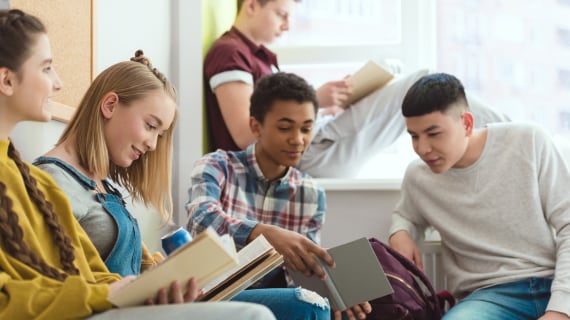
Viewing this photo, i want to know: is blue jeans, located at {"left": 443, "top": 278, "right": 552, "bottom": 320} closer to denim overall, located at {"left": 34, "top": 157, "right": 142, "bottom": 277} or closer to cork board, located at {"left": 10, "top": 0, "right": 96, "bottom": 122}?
denim overall, located at {"left": 34, "top": 157, "right": 142, "bottom": 277}

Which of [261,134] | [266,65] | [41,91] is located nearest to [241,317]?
[41,91]

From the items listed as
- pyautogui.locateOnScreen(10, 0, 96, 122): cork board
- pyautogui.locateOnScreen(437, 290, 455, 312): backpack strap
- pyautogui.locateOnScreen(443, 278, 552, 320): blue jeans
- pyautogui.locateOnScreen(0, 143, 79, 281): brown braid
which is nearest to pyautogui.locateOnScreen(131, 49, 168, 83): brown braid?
pyautogui.locateOnScreen(10, 0, 96, 122): cork board

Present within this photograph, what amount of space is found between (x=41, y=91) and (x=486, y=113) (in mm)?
1500

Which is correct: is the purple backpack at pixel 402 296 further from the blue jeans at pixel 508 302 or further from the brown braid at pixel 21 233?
the brown braid at pixel 21 233

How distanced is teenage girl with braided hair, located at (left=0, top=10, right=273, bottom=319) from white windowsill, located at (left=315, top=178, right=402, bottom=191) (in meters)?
1.27

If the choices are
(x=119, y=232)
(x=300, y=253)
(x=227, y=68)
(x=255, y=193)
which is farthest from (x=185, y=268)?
(x=227, y=68)

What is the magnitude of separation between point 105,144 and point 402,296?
2.68ft

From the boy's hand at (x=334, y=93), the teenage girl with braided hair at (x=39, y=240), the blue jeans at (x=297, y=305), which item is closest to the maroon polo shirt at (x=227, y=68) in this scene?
the boy's hand at (x=334, y=93)

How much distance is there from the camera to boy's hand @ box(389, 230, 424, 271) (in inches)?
81.6

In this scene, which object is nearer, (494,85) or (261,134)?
(261,134)

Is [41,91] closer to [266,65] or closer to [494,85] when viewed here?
[266,65]

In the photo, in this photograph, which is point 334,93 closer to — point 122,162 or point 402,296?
point 402,296

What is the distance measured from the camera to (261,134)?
2000mm

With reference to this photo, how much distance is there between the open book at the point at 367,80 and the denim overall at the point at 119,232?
1.18 meters
